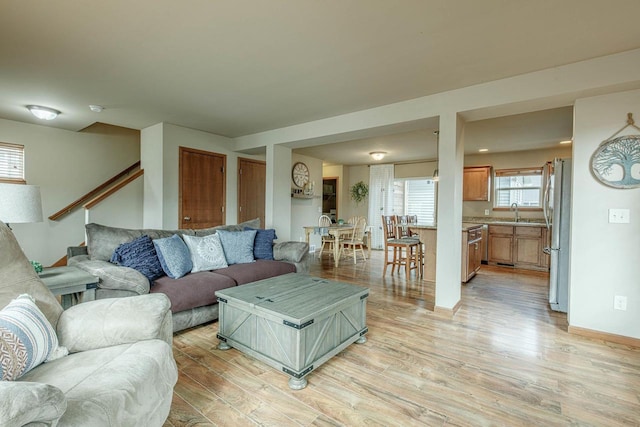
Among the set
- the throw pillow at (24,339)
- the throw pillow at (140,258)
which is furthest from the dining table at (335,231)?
the throw pillow at (24,339)

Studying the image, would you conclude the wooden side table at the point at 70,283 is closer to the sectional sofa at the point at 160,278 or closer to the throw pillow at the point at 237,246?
the sectional sofa at the point at 160,278

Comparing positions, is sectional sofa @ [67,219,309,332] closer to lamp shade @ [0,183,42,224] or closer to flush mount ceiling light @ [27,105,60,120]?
lamp shade @ [0,183,42,224]

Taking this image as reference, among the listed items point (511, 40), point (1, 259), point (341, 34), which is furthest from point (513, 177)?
point (1, 259)

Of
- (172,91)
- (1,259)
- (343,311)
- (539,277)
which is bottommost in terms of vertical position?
(539,277)

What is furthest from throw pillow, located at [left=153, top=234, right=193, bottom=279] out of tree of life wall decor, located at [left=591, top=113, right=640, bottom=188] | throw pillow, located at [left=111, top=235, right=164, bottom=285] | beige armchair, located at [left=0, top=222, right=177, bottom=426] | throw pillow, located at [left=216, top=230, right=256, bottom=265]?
tree of life wall decor, located at [left=591, top=113, right=640, bottom=188]

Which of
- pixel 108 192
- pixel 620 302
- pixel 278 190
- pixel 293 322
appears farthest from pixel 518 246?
pixel 108 192

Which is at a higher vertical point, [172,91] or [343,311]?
[172,91]

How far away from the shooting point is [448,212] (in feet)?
10.4

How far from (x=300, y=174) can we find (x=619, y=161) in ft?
17.4

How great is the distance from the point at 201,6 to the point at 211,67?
0.86 meters

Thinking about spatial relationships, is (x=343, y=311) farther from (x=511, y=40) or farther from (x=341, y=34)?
(x=511, y=40)

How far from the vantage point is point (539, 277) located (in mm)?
5078

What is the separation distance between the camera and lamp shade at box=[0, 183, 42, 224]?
184 centimetres

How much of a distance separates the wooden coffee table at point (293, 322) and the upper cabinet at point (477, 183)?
16.5ft
